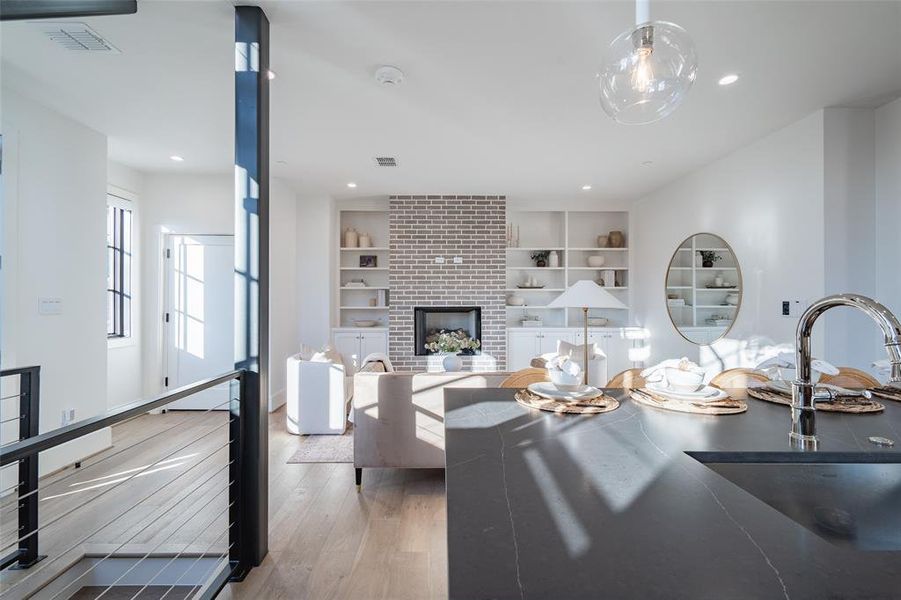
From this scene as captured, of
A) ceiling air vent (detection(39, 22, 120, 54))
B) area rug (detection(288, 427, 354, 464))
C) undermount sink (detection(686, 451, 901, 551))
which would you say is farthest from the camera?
area rug (detection(288, 427, 354, 464))

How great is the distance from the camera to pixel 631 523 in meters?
0.58

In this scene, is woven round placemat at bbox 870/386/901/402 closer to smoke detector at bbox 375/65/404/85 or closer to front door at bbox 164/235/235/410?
smoke detector at bbox 375/65/404/85

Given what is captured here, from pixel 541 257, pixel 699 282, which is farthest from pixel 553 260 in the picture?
pixel 699 282

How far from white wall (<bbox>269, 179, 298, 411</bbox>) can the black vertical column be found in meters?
2.76

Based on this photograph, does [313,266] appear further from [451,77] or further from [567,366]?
[567,366]

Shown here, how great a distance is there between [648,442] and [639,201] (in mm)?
5476

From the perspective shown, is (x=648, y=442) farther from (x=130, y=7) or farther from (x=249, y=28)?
(x=130, y=7)

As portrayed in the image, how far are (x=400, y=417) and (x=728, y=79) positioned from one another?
9.64 feet

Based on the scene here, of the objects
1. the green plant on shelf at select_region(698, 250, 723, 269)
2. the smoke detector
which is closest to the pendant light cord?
the smoke detector

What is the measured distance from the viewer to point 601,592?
44 cm

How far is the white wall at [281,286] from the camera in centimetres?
461

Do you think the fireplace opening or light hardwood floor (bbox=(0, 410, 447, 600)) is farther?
the fireplace opening

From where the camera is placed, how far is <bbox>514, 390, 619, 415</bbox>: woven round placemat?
3.83 ft

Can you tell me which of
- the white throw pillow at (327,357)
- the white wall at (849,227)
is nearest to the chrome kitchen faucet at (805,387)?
the white wall at (849,227)
